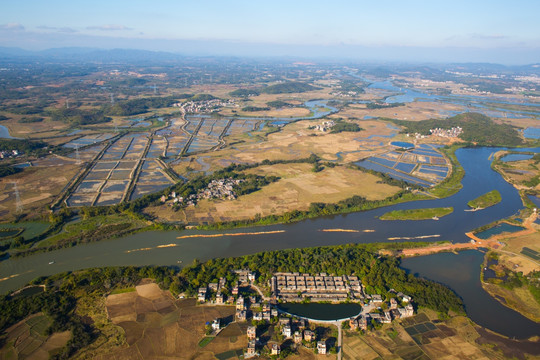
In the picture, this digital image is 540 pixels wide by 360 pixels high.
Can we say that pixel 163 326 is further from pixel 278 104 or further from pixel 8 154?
pixel 278 104

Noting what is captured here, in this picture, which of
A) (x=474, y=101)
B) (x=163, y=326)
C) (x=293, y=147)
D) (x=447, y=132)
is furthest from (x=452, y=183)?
(x=474, y=101)

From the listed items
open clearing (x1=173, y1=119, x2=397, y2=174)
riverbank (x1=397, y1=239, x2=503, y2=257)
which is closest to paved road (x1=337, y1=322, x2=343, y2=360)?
riverbank (x1=397, y1=239, x2=503, y2=257)

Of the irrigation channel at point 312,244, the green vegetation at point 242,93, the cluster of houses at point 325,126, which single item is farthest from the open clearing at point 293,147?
the green vegetation at point 242,93

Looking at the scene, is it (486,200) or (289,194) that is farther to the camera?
(486,200)

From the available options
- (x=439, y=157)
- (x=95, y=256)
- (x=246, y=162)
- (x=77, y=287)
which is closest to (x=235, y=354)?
(x=77, y=287)

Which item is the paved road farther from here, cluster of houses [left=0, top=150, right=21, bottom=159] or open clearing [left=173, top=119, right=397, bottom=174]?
cluster of houses [left=0, top=150, right=21, bottom=159]

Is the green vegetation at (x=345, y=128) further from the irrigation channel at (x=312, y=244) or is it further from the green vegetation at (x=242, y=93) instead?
the green vegetation at (x=242, y=93)
